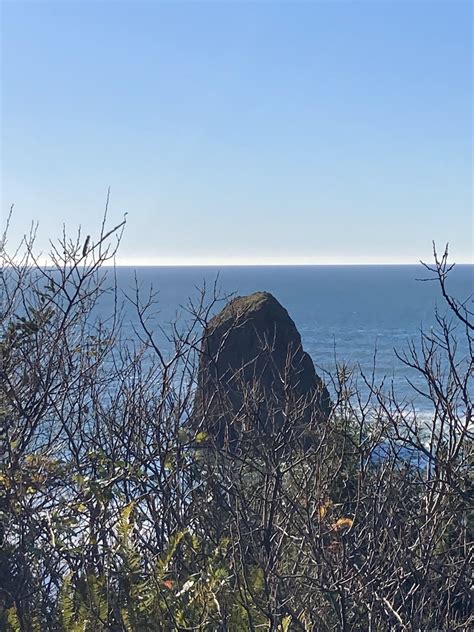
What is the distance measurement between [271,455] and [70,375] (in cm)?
228

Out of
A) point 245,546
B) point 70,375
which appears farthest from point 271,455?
point 70,375

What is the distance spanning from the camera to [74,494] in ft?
16.1

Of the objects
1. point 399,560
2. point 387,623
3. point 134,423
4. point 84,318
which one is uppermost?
point 84,318

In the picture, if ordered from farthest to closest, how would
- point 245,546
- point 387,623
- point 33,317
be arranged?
point 33,317, point 245,546, point 387,623

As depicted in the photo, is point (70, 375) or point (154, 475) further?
point (70, 375)

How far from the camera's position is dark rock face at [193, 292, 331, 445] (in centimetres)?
537

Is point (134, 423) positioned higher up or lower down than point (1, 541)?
higher up

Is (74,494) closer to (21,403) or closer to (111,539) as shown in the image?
(111,539)

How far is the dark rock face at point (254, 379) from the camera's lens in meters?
5.37

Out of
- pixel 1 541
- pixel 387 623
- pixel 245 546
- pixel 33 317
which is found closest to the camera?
pixel 387 623

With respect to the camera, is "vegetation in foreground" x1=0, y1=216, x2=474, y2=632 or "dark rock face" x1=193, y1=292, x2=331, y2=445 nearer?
"vegetation in foreground" x1=0, y1=216, x2=474, y2=632

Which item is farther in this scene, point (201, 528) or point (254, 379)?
point (254, 379)

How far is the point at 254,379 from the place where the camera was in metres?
6.21

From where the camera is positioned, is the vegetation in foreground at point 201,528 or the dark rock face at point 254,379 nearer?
the vegetation in foreground at point 201,528
